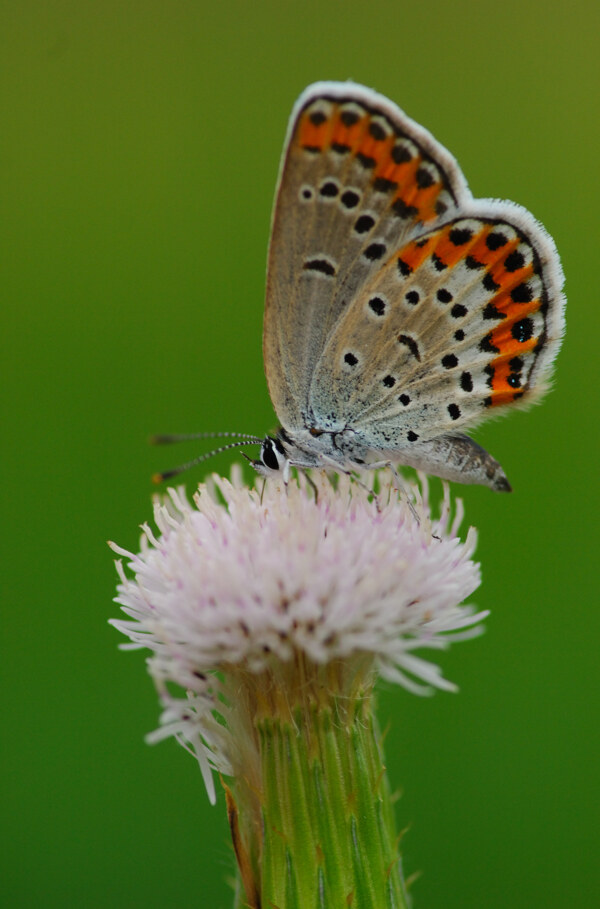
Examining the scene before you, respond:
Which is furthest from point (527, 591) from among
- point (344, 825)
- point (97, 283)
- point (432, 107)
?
point (432, 107)

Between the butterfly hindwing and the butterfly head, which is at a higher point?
the butterfly hindwing

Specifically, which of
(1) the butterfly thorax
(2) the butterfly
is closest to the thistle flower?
(1) the butterfly thorax

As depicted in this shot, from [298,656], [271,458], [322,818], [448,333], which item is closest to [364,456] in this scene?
[271,458]

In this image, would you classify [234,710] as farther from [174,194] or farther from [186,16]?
[186,16]

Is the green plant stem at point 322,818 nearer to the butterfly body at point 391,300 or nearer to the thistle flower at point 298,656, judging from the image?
the thistle flower at point 298,656

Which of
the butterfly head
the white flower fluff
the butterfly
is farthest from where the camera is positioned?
the butterfly head

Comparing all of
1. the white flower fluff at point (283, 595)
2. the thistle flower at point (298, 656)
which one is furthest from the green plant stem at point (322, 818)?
the white flower fluff at point (283, 595)

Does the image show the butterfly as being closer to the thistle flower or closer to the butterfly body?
the butterfly body

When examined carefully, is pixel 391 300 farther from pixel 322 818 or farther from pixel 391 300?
pixel 322 818
